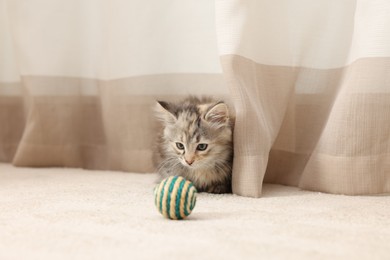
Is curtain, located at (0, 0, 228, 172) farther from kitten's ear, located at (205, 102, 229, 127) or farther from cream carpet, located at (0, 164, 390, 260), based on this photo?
cream carpet, located at (0, 164, 390, 260)

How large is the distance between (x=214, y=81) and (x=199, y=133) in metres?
0.29

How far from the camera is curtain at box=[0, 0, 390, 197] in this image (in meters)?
1.58

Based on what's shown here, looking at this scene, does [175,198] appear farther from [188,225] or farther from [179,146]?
[179,146]

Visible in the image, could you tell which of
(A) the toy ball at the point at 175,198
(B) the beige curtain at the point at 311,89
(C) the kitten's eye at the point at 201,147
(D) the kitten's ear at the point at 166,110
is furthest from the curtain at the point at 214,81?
(A) the toy ball at the point at 175,198

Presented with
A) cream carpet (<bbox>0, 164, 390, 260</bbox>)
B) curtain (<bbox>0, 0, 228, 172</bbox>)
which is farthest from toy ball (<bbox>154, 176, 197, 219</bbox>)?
curtain (<bbox>0, 0, 228, 172</bbox>)

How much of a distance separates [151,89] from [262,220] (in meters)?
0.94

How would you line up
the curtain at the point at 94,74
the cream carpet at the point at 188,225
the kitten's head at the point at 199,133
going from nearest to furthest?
the cream carpet at the point at 188,225, the kitten's head at the point at 199,133, the curtain at the point at 94,74

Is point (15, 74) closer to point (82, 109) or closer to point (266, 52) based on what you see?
point (82, 109)

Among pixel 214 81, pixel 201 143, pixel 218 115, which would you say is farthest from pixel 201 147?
pixel 214 81

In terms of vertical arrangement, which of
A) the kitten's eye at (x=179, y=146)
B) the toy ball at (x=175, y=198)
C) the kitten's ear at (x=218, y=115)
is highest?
the kitten's ear at (x=218, y=115)

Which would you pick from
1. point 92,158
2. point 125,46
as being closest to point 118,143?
point 92,158

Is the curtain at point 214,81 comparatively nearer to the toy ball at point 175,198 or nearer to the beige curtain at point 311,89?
the beige curtain at point 311,89

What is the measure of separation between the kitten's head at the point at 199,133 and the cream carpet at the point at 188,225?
0.14 meters

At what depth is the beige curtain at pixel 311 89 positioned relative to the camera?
5.08 ft
